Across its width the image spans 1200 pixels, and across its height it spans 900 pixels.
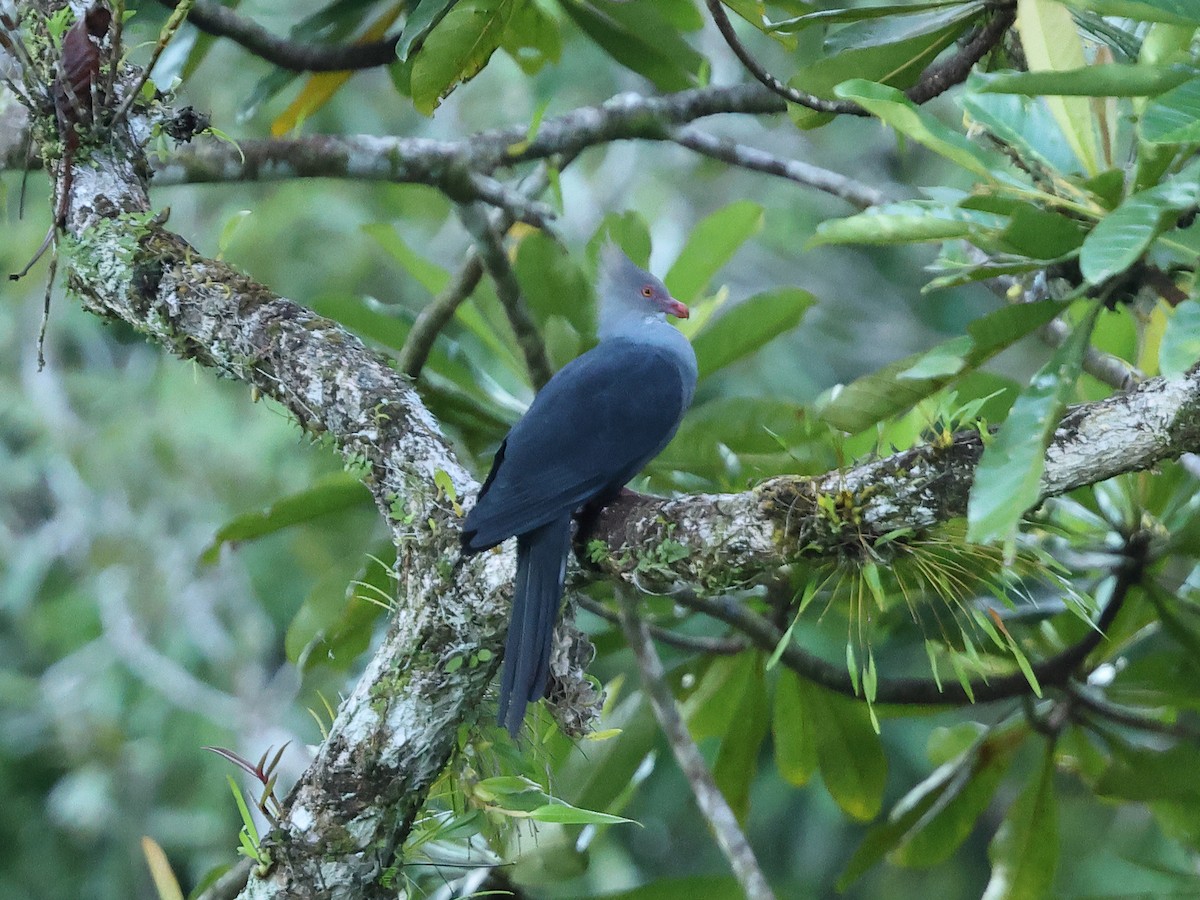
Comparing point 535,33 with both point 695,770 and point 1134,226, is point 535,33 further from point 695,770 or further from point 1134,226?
point 1134,226

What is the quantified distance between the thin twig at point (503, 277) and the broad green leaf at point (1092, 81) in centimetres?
144

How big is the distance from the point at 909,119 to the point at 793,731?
1588 mm

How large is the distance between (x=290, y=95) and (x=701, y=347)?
510 centimetres

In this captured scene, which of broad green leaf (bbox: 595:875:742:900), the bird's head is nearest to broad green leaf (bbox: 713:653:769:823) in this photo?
Answer: broad green leaf (bbox: 595:875:742:900)

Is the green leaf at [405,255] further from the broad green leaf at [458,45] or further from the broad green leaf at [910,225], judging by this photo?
the broad green leaf at [910,225]

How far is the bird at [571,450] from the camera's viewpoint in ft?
5.32

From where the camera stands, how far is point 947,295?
6254 millimetres

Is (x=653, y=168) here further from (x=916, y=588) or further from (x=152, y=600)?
(x=916, y=588)

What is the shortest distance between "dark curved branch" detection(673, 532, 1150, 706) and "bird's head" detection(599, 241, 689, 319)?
769 millimetres

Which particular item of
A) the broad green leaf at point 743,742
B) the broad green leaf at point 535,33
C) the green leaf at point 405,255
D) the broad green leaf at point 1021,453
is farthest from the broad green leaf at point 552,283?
the broad green leaf at point 1021,453

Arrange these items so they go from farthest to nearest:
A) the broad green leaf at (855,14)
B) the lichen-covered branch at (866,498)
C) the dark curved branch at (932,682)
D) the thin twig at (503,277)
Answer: the thin twig at (503,277) < the dark curved branch at (932,682) < the broad green leaf at (855,14) < the lichen-covered branch at (866,498)

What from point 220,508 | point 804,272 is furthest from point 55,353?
point 804,272

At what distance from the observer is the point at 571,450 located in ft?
6.67

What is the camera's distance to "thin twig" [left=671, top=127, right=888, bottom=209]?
272 centimetres
